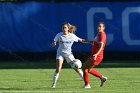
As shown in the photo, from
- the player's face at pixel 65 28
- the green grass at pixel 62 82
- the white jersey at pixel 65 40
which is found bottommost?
the green grass at pixel 62 82

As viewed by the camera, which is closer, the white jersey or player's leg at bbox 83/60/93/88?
player's leg at bbox 83/60/93/88

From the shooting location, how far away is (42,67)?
28109 millimetres

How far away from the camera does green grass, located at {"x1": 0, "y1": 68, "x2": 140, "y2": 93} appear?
1712 centimetres

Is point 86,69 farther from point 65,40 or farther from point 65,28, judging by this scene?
point 65,28

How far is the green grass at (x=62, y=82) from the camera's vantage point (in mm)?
17125

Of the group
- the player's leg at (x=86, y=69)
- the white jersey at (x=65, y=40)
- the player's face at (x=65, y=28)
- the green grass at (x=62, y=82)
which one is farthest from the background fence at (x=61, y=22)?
the player's leg at (x=86, y=69)

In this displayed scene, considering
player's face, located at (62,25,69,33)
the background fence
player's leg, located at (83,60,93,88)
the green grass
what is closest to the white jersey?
player's face, located at (62,25,69,33)

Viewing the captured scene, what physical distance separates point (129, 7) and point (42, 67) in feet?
20.8

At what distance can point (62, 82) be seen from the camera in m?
20.2

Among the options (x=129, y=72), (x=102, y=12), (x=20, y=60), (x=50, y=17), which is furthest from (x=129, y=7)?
(x=129, y=72)

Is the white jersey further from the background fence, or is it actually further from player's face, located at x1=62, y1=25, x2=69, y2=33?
the background fence

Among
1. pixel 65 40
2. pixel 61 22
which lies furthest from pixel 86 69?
pixel 61 22

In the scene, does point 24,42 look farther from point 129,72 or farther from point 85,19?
point 129,72

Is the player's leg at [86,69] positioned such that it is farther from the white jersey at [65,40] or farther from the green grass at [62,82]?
the white jersey at [65,40]
